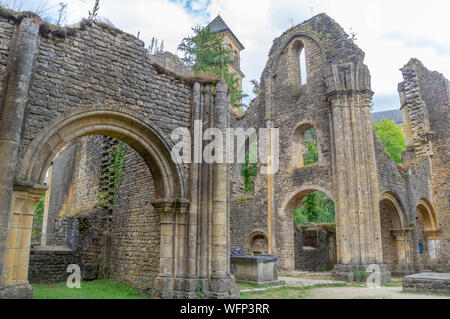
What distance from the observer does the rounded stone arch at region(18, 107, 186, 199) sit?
19.7 feet

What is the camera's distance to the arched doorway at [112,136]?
5605mm

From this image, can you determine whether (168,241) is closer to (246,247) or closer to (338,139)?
(338,139)

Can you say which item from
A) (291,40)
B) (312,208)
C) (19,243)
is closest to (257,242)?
(312,208)

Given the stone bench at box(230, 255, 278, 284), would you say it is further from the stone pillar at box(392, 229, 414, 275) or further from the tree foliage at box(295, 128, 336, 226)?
the tree foliage at box(295, 128, 336, 226)

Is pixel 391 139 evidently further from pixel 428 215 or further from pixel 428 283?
pixel 428 283

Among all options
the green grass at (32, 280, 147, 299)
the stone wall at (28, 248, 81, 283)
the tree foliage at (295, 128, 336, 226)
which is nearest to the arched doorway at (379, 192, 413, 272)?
the tree foliage at (295, 128, 336, 226)

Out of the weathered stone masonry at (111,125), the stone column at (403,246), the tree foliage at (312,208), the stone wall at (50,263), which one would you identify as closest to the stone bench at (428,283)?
the weathered stone masonry at (111,125)

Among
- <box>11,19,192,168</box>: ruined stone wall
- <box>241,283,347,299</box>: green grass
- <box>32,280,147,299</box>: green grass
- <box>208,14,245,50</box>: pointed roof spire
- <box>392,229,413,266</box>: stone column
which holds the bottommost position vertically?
<box>241,283,347,299</box>: green grass

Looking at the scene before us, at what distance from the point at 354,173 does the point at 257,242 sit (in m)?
6.35

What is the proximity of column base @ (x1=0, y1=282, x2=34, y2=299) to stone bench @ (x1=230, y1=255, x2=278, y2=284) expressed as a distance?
6.20 m

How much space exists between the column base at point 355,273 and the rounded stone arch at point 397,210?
13.2ft

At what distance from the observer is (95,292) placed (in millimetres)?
8383
